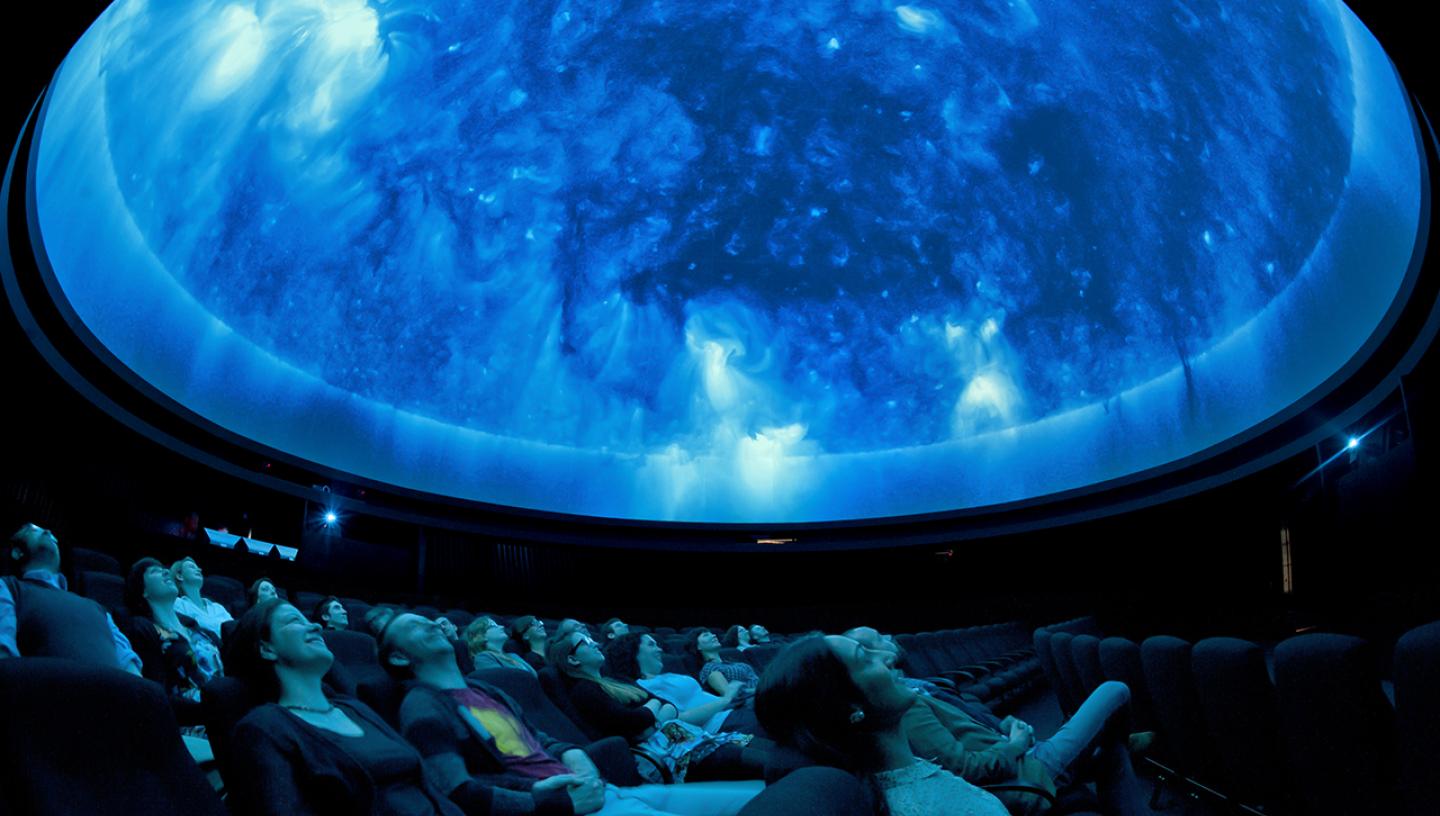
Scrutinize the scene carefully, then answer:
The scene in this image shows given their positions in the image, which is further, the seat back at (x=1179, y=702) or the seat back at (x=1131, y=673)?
the seat back at (x=1131, y=673)

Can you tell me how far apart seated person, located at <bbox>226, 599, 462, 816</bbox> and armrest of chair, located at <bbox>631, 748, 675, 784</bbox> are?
1335 mm

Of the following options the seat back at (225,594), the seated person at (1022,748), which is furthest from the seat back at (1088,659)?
the seat back at (225,594)

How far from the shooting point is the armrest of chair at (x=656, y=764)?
361 cm

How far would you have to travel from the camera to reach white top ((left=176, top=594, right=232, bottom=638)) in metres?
4.49

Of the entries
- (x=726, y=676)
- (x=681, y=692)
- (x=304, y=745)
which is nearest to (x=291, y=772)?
(x=304, y=745)

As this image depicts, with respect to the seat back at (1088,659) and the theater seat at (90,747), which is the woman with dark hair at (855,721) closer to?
the theater seat at (90,747)

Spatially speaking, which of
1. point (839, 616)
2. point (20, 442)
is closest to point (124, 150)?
point (20, 442)

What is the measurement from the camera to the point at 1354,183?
9734 millimetres

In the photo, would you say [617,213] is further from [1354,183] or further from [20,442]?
[1354,183]

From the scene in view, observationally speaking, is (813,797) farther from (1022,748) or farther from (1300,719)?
(1300,719)

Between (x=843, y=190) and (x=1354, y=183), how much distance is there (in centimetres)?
619

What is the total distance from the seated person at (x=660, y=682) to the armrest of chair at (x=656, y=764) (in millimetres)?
822

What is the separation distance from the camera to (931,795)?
6.73 feet

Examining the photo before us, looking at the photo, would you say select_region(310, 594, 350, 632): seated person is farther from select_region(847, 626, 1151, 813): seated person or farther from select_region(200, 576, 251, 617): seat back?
select_region(847, 626, 1151, 813): seated person
